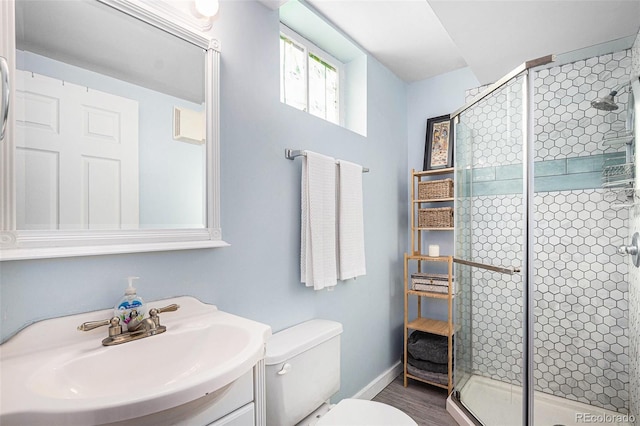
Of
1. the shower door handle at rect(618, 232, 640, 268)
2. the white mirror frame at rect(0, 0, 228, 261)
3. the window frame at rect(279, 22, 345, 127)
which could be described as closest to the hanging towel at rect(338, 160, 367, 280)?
the window frame at rect(279, 22, 345, 127)

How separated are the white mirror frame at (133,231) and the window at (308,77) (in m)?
0.68

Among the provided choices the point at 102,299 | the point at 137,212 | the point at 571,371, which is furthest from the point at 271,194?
the point at 571,371

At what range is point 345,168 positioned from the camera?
1.92 meters

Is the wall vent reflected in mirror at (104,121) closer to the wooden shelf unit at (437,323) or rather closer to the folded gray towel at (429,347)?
the wooden shelf unit at (437,323)

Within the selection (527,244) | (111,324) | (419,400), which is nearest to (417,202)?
(527,244)

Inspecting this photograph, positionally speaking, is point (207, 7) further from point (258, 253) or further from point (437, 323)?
point (437, 323)

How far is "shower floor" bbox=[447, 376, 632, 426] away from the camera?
164 cm

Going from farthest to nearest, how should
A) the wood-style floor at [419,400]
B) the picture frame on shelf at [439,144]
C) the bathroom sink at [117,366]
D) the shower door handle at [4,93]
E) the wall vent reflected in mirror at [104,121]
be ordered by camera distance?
1. the picture frame on shelf at [439,144]
2. the wood-style floor at [419,400]
3. the wall vent reflected in mirror at [104,121]
4. the shower door handle at [4,93]
5. the bathroom sink at [117,366]

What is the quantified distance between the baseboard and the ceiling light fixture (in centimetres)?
217

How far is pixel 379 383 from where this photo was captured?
2336 millimetres

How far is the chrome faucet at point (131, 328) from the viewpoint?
0.93 meters

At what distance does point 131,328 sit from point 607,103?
8.07 ft

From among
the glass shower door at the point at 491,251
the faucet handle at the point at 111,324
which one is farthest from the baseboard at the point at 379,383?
the faucet handle at the point at 111,324

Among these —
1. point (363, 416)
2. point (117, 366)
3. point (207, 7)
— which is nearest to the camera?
point (117, 366)
